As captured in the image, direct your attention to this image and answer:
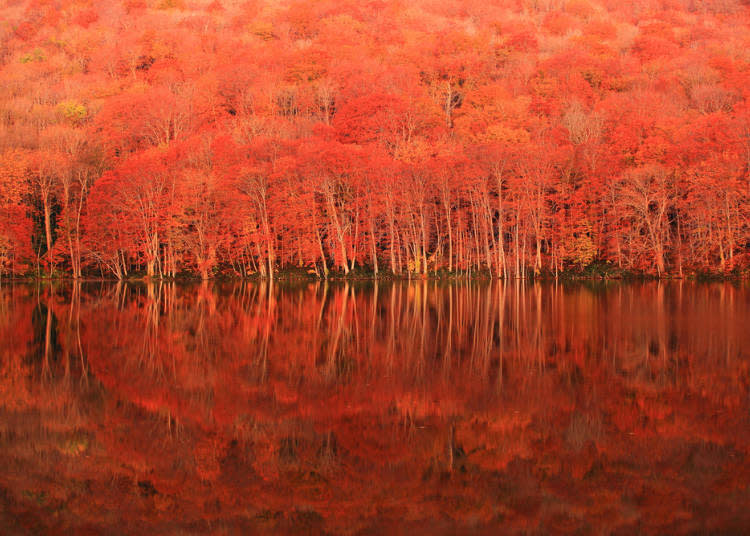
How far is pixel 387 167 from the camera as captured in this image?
60344 mm

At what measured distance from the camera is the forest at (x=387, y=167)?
59.9 m

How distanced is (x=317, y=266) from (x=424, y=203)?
36.4 ft

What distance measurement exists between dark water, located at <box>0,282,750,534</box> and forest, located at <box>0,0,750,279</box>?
132 ft

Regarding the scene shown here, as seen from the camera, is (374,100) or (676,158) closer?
(676,158)

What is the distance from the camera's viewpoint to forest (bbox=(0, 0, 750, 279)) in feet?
196

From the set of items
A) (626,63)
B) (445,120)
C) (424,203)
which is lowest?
(424,203)

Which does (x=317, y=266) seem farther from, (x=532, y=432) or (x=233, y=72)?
(x=532, y=432)

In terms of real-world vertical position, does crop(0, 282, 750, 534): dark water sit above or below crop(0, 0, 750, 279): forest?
below

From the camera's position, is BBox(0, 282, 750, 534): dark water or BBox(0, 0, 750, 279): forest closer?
BBox(0, 282, 750, 534): dark water

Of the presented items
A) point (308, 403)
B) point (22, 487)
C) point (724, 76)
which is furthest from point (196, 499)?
point (724, 76)

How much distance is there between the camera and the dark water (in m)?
7.59

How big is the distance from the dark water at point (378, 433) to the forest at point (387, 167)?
4035 cm

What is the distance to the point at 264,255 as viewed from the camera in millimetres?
66125

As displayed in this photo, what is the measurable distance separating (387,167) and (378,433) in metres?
51.2
